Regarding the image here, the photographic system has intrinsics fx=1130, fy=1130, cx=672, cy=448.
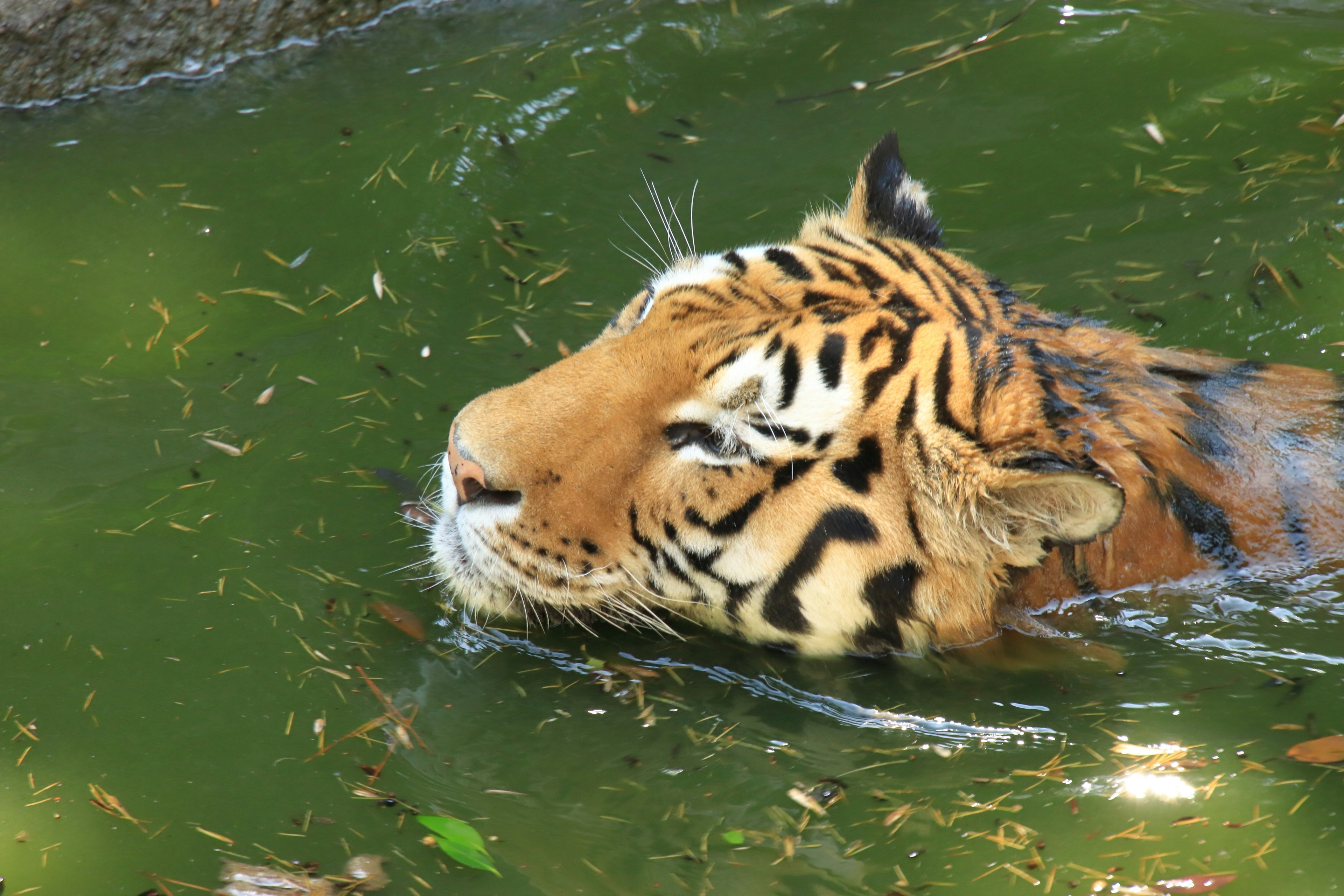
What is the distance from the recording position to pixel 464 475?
112 inches

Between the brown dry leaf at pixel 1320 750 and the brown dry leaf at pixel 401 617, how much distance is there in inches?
85.6

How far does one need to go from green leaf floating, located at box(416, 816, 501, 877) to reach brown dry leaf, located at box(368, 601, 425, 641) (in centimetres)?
72

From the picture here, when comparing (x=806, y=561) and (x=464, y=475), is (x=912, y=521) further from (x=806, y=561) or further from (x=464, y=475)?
(x=464, y=475)

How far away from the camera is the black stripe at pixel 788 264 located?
3.06 m

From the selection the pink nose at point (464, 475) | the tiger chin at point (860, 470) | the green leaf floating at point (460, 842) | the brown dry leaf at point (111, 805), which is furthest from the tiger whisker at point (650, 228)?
the brown dry leaf at point (111, 805)

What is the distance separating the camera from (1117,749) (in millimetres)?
2648

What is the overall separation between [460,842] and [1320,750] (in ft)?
6.34

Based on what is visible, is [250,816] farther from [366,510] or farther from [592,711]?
[366,510]

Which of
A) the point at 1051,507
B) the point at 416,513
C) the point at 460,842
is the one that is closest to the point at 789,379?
the point at 1051,507

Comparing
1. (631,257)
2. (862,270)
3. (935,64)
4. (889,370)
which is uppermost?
(935,64)

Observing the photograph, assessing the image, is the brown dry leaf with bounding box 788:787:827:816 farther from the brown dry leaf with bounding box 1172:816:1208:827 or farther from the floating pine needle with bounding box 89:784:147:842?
the floating pine needle with bounding box 89:784:147:842

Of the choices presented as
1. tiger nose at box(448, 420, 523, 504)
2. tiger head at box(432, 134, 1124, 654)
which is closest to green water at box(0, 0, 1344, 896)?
tiger head at box(432, 134, 1124, 654)

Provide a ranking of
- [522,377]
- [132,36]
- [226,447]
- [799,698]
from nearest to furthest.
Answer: [799,698] < [226,447] < [522,377] < [132,36]

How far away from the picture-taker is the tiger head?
106 inches
